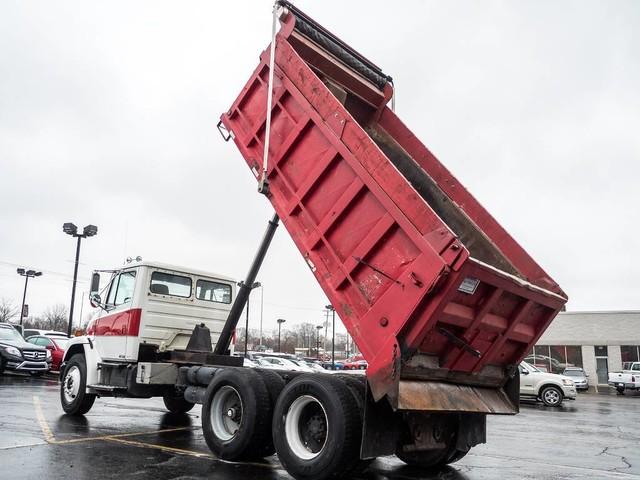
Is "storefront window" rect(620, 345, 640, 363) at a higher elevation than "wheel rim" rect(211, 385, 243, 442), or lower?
higher

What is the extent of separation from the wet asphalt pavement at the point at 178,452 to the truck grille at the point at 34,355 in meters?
8.36

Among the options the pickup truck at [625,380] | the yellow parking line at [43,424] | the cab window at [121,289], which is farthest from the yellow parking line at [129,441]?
the pickup truck at [625,380]

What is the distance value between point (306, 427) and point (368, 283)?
5.45ft

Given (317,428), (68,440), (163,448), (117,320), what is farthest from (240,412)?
(117,320)

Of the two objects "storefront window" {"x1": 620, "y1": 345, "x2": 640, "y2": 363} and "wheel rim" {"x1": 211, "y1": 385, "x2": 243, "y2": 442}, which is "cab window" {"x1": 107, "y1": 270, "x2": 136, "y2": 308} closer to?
"wheel rim" {"x1": 211, "y1": 385, "x2": 243, "y2": 442}

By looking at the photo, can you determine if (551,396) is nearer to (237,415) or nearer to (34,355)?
(237,415)

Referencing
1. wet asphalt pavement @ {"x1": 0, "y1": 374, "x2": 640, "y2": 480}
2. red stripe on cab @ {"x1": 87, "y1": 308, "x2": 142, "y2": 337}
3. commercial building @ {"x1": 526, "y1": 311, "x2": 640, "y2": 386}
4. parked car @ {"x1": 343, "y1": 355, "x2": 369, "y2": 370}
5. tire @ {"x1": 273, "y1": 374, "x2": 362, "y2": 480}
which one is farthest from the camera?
commercial building @ {"x1": 526, "y1": 311, "x2": 640, "y2": 386}

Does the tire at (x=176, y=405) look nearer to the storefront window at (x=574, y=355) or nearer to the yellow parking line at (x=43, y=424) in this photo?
the yellow parking line at (x=43, y=424)

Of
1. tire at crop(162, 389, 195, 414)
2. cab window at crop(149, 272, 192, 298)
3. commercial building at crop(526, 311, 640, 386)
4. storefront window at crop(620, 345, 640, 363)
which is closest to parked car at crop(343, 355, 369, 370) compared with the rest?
cab window at crop(149, 272, 192, 298)

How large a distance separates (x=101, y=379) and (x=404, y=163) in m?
6.01

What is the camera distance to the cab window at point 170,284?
893 cm

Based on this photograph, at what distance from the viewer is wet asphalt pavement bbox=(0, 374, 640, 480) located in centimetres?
570

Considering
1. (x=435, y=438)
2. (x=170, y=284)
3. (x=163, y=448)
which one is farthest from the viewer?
(x=170, y=284)

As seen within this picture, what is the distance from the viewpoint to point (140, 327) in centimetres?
860
